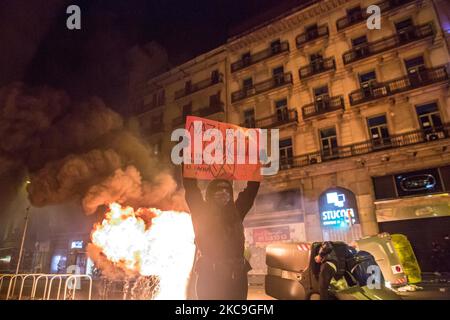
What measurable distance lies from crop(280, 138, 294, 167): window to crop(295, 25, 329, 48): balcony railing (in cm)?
723

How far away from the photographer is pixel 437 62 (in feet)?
51.6

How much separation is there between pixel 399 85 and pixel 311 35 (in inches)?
287

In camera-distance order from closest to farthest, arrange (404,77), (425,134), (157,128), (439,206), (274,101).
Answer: (439,206) → (425,134) → (404,77) → (274,101) → (157,128)

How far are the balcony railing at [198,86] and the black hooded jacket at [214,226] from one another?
18770mm

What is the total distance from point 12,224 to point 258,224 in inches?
1209

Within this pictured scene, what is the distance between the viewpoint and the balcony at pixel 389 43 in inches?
637

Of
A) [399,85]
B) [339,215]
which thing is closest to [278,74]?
[399,85]

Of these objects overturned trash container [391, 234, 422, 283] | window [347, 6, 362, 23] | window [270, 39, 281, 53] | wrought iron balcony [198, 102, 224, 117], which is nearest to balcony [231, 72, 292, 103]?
wrought iron balcony [198, 102, 224, 117]

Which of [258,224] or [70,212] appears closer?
[258,224]

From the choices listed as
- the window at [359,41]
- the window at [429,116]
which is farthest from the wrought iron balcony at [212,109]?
the window at [429,116]

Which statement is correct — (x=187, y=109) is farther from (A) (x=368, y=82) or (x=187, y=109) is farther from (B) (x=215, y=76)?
(A) (x=368, y=82)
